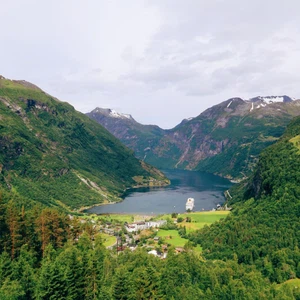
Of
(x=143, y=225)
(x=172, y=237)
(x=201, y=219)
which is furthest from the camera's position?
(x=201, y=219)

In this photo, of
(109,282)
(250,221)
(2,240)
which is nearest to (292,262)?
(250,221)

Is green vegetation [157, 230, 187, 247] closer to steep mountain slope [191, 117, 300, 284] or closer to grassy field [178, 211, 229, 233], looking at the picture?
steep mountain slope [191, 117, 300, 284]

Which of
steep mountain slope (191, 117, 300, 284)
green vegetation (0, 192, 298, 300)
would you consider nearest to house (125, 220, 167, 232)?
steep mountain slope (191, 117, 300, 284)

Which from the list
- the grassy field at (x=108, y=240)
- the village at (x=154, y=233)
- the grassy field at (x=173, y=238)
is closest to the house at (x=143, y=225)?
the village at (x=154, y=233)

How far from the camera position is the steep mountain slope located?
8407cm

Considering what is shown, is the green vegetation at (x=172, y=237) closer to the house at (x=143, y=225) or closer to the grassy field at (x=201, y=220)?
the grassy field at (x=201, y=220)

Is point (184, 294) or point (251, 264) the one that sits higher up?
point (184, 294)

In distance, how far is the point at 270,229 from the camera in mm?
97938

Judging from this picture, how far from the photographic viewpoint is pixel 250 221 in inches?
4232

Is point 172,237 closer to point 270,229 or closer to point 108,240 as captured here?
point 108,240

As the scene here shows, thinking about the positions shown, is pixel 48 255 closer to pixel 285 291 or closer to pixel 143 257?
pixel 143 257

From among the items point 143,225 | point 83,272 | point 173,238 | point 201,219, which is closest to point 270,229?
point 173,238

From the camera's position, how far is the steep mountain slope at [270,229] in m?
84.1

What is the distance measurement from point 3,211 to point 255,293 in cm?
4242
